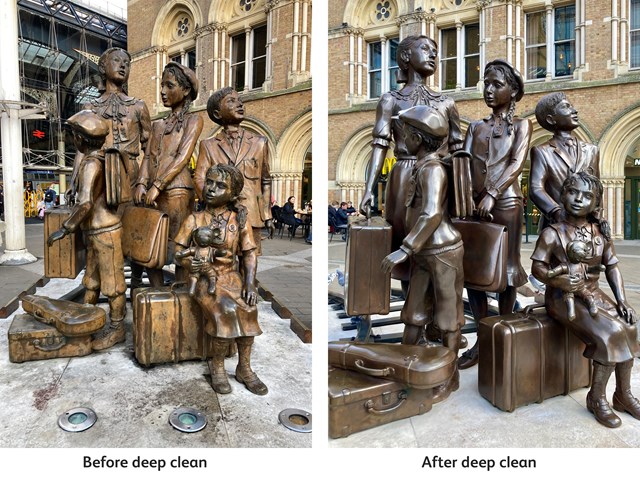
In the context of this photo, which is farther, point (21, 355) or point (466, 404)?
point (21, 355)

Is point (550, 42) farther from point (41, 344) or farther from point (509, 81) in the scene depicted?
point (41, 344)

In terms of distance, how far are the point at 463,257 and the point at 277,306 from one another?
1946 millimetres

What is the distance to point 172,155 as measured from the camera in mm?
3391

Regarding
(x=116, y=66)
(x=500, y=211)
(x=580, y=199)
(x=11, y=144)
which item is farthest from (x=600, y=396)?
(x=11, y=144)

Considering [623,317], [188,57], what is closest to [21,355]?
[623,317]

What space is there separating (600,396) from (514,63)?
38.4 feet

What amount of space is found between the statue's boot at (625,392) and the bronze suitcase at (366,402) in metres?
0.86

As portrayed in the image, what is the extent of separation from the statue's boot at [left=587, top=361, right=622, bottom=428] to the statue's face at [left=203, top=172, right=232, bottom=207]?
77.8 inches

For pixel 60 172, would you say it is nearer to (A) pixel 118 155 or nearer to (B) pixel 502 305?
(A) pixel 118 155

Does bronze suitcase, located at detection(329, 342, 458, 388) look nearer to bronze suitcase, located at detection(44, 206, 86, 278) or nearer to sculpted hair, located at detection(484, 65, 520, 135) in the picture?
sculpted hair, located at detection(484, 65, 520, 135)

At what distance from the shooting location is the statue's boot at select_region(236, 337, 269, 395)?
2479 mm

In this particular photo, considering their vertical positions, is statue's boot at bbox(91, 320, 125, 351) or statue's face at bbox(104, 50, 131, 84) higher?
statue's face at bbox(104, 50, 131, 84)

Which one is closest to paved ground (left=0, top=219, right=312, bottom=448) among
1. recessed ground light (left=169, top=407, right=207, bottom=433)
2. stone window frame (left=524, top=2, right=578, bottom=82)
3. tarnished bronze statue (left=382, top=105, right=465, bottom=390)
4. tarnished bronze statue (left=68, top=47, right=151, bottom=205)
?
recessed ground light (left=169, top=407, right=207, bottom=433)

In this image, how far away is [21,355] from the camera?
2.80 m
